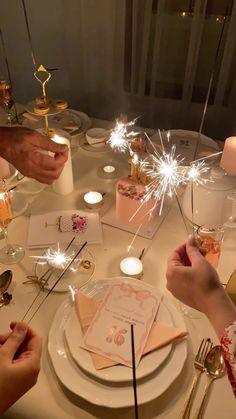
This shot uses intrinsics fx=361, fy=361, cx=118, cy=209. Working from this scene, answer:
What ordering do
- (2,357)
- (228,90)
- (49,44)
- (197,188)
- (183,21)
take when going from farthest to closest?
(49,44) → (228,90) → (183,21) → (197,188) → (2,357)

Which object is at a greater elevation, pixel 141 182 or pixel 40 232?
pixel 141 182

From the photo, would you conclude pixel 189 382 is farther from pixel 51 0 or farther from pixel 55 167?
pixel 51 0

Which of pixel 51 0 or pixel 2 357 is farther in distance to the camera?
pixel 51 0

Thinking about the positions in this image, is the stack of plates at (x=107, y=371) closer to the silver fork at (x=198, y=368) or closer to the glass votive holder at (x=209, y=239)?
the silver fork at (x=198, y=368)

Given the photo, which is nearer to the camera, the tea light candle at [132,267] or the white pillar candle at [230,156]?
the tea light candle at [132,267]

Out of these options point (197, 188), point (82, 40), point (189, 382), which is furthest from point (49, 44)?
→ point (189, 382)

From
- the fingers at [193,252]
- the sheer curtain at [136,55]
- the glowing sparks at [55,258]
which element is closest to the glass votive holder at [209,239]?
the fingers at [193,252]

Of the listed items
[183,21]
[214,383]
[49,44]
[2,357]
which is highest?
[183,21]

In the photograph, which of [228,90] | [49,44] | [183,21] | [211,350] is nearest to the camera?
[211,350]
